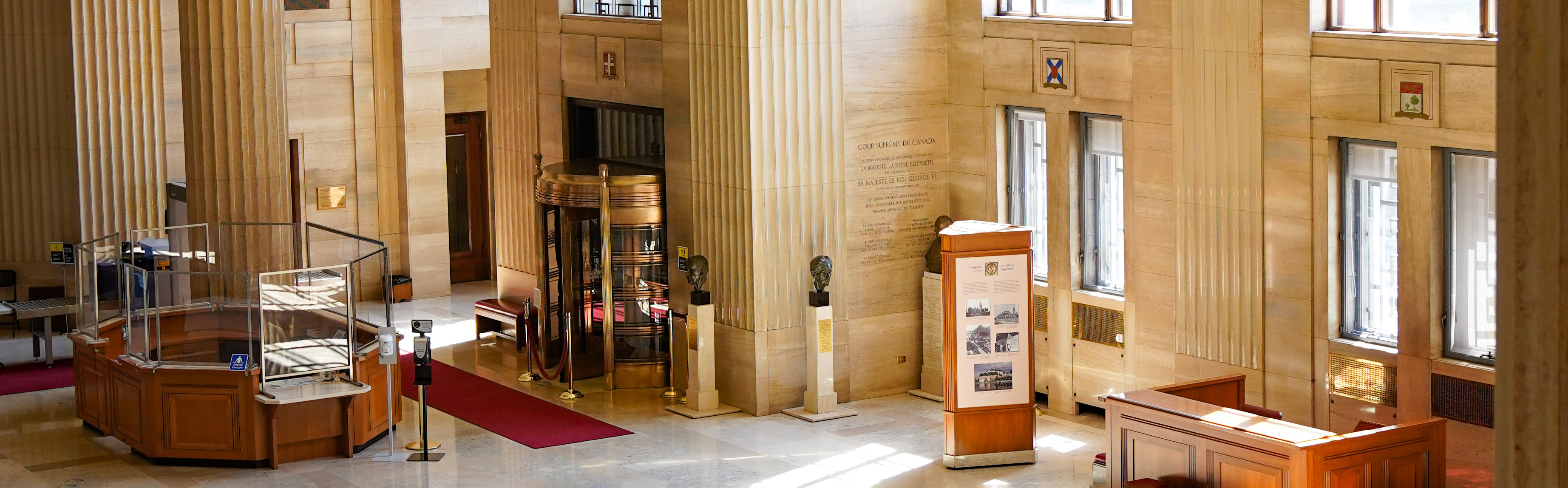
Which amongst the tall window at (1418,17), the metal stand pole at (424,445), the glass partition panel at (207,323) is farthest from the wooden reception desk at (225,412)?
the tall window at (1418,17)

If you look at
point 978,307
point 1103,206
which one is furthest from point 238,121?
point 1103,206

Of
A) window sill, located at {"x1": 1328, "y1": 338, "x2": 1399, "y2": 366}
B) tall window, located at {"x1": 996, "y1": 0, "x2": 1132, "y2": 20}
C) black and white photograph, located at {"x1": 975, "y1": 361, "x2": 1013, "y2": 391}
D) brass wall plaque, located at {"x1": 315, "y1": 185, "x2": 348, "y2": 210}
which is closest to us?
window sill, located at {"x1": 1328, "y1": 338, "x2": 1399, "y2": 366}

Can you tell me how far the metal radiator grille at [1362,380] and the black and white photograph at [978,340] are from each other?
2370mm

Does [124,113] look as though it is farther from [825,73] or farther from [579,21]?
[825,73]

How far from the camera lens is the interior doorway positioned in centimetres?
2078

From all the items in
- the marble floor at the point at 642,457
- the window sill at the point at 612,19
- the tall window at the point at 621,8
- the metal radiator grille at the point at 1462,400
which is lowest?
the marble floor at the point at 642,457

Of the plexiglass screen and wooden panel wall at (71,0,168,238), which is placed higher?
wooden panel wall at (71,0,168,238)

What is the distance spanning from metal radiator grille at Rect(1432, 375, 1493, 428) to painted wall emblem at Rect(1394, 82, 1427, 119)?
5.61 ft

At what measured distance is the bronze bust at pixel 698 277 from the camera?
539 inches

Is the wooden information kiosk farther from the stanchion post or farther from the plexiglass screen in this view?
the stanchion post

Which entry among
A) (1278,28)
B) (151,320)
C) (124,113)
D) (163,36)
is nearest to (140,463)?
(151,320)

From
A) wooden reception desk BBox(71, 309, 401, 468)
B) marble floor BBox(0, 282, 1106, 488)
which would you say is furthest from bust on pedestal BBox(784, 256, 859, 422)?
wooden reception desk BBox(71, 309, 401, 468)

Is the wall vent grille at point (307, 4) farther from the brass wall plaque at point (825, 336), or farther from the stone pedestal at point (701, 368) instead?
the brass wall plaque at point (825, 336)

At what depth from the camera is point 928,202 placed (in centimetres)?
1448
